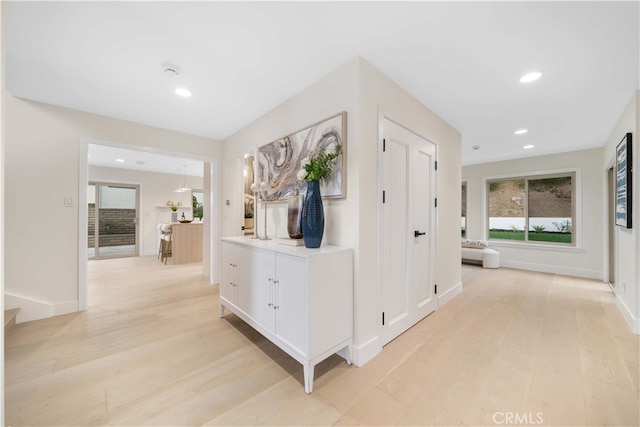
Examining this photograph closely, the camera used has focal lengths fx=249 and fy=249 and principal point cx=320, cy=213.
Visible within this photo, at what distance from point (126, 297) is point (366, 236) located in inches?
131

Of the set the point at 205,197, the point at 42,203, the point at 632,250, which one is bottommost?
the point at 632,250

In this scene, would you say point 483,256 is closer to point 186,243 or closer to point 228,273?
point 228,273

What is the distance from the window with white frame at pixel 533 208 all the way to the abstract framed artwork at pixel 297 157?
5132 millimetres

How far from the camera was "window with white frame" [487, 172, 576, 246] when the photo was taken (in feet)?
15.6

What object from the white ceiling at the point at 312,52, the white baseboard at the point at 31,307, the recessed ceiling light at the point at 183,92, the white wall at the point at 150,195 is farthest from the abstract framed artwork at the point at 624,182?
the white wall at the point at 150,195

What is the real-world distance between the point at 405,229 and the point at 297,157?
48.3 inches

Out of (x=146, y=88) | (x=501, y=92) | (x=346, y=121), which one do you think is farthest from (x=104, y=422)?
(x=501, y=92)

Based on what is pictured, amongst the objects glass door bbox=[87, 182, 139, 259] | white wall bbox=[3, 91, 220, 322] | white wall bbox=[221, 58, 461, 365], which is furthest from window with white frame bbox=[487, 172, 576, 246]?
glass door bbox=[87, 182, 139, 259]

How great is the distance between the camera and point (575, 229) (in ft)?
15.0

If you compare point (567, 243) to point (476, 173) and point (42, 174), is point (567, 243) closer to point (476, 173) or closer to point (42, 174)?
point (476, 173)

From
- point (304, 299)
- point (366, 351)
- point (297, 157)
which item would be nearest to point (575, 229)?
point (366, 351)

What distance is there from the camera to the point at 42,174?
2691mm

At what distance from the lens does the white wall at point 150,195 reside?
6.33 metres

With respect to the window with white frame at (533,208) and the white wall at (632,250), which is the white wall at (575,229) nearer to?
the window with white frame at (533,208)
